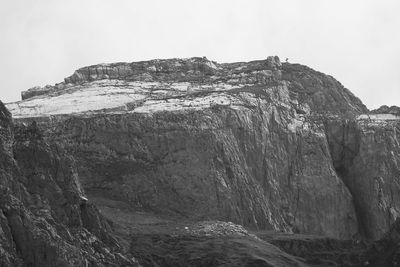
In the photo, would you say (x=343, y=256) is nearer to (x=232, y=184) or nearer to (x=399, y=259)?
(x=399, y=259)

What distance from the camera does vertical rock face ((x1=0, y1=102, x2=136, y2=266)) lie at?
126125mm

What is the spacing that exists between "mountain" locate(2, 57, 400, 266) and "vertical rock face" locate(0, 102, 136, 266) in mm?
13949

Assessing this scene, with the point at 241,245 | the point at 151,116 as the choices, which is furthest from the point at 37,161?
the point at 151,116

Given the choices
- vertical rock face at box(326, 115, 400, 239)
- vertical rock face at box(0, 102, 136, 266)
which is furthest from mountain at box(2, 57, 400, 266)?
vertical rock face at box(0, 102, 136, 266)

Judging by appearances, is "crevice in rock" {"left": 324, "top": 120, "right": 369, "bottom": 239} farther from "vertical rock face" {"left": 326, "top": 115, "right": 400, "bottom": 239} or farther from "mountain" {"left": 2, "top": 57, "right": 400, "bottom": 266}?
"mountain" {"left": 2, "top": 57, "right": 400, "bottom": 266}

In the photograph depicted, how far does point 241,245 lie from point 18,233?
35.9 metres

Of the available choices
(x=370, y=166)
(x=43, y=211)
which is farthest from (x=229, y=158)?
(x=43, y=211)

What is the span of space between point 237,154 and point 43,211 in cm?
4803

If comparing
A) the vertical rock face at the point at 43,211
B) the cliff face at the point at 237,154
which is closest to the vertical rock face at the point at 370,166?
the cliff face at the point at 237,154

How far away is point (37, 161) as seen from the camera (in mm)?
139500

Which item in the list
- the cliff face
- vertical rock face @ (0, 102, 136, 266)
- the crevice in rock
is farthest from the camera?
the crevice in rock

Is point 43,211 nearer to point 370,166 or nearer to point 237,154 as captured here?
point 237,154

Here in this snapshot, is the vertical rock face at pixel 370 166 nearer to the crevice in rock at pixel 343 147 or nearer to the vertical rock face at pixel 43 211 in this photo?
the crevice in rock at pixel 343 147

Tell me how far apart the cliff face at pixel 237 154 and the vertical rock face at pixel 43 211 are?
22.6 metres
